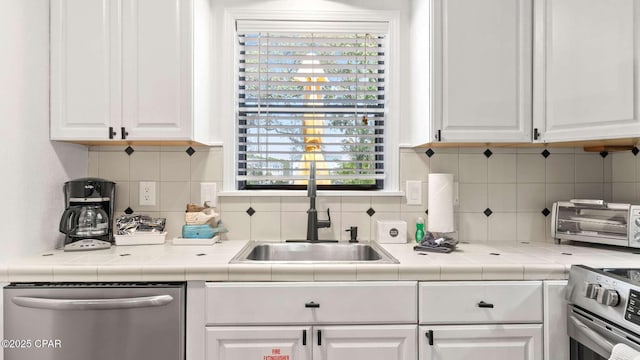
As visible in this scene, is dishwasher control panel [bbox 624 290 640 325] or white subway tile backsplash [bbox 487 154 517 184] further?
white subway tile backsplash [bbox 487 154 517 184]

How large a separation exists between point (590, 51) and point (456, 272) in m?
1.14

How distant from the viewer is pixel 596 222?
181 centimetres

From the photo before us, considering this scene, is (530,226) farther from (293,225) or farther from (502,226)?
(293,225)

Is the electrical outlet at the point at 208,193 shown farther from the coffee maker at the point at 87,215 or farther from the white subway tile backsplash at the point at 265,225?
the coffee maker at the point at 87,215

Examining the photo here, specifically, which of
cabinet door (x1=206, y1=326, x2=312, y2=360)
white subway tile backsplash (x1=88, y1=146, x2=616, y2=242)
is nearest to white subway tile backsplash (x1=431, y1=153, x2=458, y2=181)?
white subway tile backsplash (x1=88, y1=146, x2=616, y2=242)

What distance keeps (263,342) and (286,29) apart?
162 cm

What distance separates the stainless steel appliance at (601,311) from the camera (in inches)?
46.1

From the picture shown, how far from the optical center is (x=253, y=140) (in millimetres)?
2188

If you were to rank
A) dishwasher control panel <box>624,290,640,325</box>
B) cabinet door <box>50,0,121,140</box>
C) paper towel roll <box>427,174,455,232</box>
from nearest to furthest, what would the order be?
dishwasher control panel <box>624,290,640,325</box> → cabinet door <box>50,0,121,140</box> → paper towel roll <box>427,174,455,232</box>

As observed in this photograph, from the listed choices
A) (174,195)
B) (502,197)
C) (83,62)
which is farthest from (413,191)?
(83,62)

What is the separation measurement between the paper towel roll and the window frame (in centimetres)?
26

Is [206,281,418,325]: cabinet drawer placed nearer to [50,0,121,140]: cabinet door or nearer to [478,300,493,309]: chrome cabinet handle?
[478,300,493,309]: chrome cabinet handle

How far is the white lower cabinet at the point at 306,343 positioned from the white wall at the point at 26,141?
36.3 inches

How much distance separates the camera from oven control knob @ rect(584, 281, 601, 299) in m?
1.28
